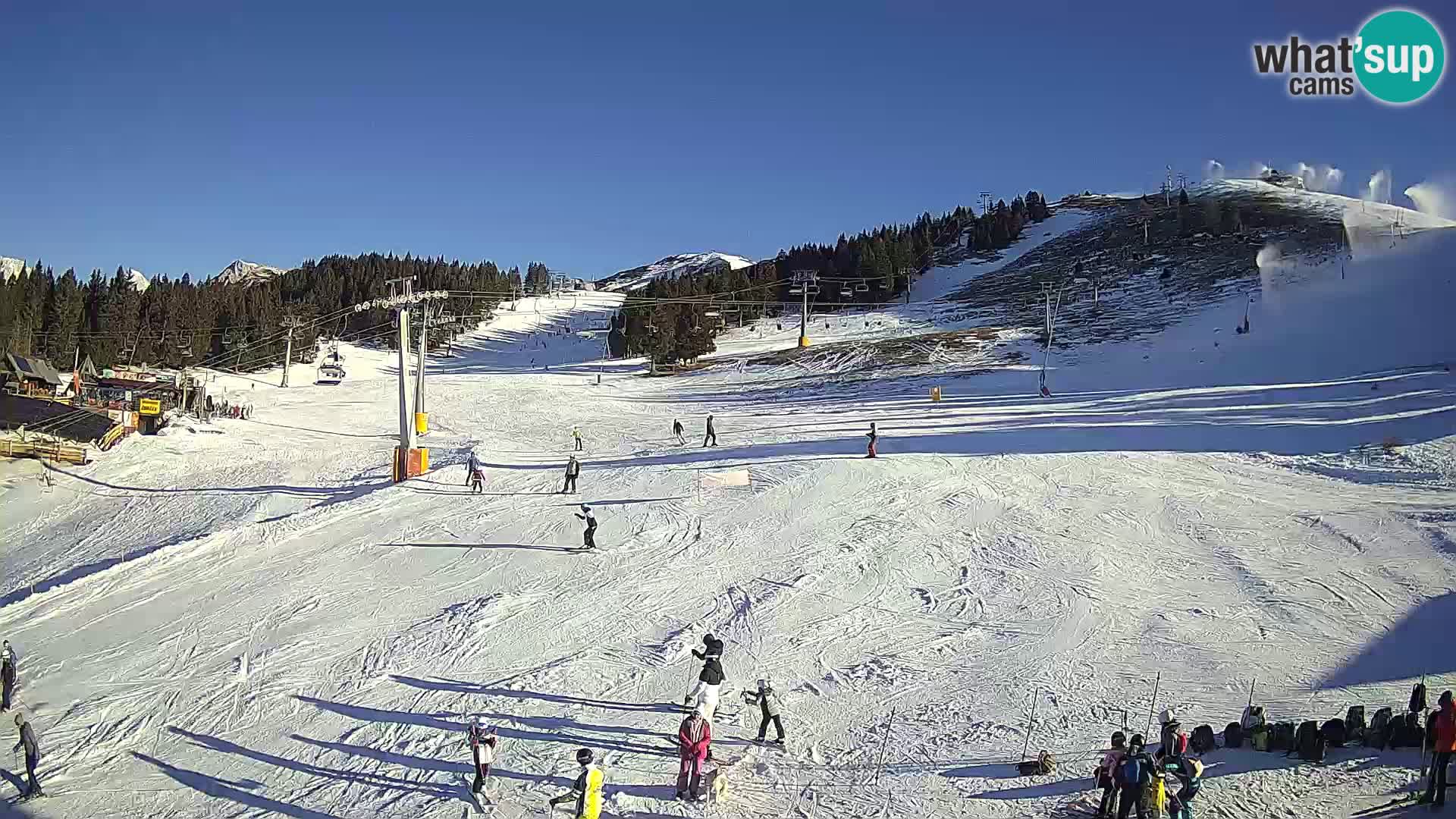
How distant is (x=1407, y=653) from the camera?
49.5ft

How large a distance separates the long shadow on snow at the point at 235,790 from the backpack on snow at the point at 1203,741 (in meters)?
11.1

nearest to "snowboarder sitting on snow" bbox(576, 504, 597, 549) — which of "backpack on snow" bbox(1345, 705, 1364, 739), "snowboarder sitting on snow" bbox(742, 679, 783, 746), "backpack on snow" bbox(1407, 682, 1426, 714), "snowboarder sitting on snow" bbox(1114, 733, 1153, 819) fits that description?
"snowboarder sitting on snow" bbox(742, 679, 783, 746)

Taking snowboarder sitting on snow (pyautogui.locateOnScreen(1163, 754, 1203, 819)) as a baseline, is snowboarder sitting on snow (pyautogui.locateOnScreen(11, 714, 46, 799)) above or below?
below

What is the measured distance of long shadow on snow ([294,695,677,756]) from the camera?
41.7 ft

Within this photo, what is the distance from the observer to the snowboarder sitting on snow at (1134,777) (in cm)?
992

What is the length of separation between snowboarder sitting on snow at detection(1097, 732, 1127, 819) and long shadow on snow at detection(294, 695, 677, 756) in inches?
214

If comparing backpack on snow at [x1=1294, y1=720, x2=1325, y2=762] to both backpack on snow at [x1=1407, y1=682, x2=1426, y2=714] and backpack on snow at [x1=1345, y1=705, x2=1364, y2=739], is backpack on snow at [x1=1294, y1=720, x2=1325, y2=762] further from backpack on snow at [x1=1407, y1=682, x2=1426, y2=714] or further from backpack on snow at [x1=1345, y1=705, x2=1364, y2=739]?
backpack on snow at [x1=1407, y1=682, x2=1426, y2=714]

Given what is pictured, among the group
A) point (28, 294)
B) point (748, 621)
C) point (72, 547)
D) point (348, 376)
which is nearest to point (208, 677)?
point (748, 621)

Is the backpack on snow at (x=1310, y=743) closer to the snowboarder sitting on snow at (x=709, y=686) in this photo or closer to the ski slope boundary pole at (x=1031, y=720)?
the ski slope boundary pole at (x=1031, y=720)

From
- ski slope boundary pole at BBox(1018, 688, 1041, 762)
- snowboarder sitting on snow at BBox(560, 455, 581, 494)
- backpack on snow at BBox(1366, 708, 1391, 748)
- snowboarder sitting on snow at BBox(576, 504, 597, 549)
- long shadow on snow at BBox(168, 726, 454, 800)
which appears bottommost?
long shadow on snow at BBox(168, 726, 454, 800)

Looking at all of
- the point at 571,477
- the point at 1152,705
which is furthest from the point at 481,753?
the point at 571,477

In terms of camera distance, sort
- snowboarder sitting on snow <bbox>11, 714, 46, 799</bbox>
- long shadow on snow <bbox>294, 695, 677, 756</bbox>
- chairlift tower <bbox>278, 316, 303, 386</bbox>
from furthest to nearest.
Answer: chairlift tower <bbox>278, 316, 303, 386</bbox>
snowboarder sitting on snow <bbox>11, 714, 46, 799</bbox>
long shadow on snow <bbox>294, 695, 677, 756</bbox>

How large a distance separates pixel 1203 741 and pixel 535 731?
9158mm

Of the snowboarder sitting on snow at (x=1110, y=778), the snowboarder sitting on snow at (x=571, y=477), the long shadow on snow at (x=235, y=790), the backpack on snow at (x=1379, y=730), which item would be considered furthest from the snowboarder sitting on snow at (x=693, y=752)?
the snowboarder sitting on snow at (x=571, y=477)
